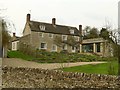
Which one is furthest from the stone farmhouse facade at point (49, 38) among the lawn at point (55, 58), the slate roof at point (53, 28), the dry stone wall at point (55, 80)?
the dry stone wall at point (55, 80)

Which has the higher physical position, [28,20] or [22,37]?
[28,20]

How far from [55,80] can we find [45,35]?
34.6m

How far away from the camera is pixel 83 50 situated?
5356 cm

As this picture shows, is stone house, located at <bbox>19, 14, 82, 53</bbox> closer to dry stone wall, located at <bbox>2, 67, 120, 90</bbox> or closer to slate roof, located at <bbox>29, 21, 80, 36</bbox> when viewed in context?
slate roof, located at <bbox>29, 21, 80, 36</bbox>

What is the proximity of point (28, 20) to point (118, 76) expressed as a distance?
120 feet

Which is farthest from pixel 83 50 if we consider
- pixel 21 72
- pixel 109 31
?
pixel 21 72

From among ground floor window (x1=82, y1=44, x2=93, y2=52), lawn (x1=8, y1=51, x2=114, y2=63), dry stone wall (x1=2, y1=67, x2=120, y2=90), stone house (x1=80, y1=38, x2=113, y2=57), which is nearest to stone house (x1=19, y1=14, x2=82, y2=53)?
ground floor window (x1=82, y1=44, x2=93, y2=52)

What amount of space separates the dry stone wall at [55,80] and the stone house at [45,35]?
30.3 meters

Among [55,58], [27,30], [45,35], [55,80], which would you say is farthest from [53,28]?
[55,80]

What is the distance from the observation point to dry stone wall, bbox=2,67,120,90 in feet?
63.4

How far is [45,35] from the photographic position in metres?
54.3

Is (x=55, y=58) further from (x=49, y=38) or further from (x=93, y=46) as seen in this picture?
(x=49, y=38)

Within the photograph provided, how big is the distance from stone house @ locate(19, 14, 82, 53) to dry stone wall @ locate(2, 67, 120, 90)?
3030 centimetres

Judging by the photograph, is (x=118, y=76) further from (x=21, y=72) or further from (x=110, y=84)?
(x=21, y=72)
